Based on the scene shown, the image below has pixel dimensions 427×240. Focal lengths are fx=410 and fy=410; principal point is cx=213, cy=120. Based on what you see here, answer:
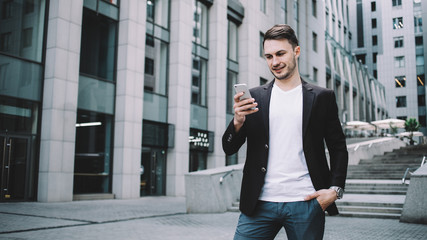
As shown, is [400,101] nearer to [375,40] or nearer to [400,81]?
[400,81]

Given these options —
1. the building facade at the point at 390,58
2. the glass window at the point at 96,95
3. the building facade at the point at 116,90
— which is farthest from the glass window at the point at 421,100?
the glass window at the point at 96,95

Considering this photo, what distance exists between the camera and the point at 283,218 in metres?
2.54

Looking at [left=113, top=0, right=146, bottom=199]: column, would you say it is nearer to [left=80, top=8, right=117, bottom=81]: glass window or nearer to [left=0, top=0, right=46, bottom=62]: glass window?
[left=80, top=8, right=117, bottom=81]: glass window

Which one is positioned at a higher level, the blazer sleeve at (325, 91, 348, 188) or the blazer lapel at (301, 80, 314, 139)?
the blazer lapel at (301, 80, 314, 139)

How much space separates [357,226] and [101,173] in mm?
11830

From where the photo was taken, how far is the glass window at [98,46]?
58.7ft

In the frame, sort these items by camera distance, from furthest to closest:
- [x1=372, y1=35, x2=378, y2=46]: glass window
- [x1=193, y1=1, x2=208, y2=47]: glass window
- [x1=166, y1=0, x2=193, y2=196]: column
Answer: [x1=372, y1=35, x2=378, y2=46]: glass window, [x1=193, y1=1, x2=208, y2=47]: glass window, [x1=166, y1=0, x2=193, y2=196]: column

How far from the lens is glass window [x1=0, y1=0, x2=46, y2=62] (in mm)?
14875

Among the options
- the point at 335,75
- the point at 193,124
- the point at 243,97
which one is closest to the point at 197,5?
the point at 193,124

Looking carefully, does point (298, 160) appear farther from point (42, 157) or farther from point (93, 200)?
point (93, 200)

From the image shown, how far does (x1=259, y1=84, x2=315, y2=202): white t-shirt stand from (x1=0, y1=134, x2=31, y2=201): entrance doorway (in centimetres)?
1380

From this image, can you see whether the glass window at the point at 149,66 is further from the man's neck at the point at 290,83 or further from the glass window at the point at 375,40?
the glass window at the point at 375,40

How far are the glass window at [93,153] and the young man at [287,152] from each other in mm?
15152

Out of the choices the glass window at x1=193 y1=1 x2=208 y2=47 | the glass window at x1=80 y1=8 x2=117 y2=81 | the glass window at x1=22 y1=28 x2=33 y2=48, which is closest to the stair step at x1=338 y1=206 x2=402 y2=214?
the glass window at x1=80 y1=8 x2=117 y2=81
